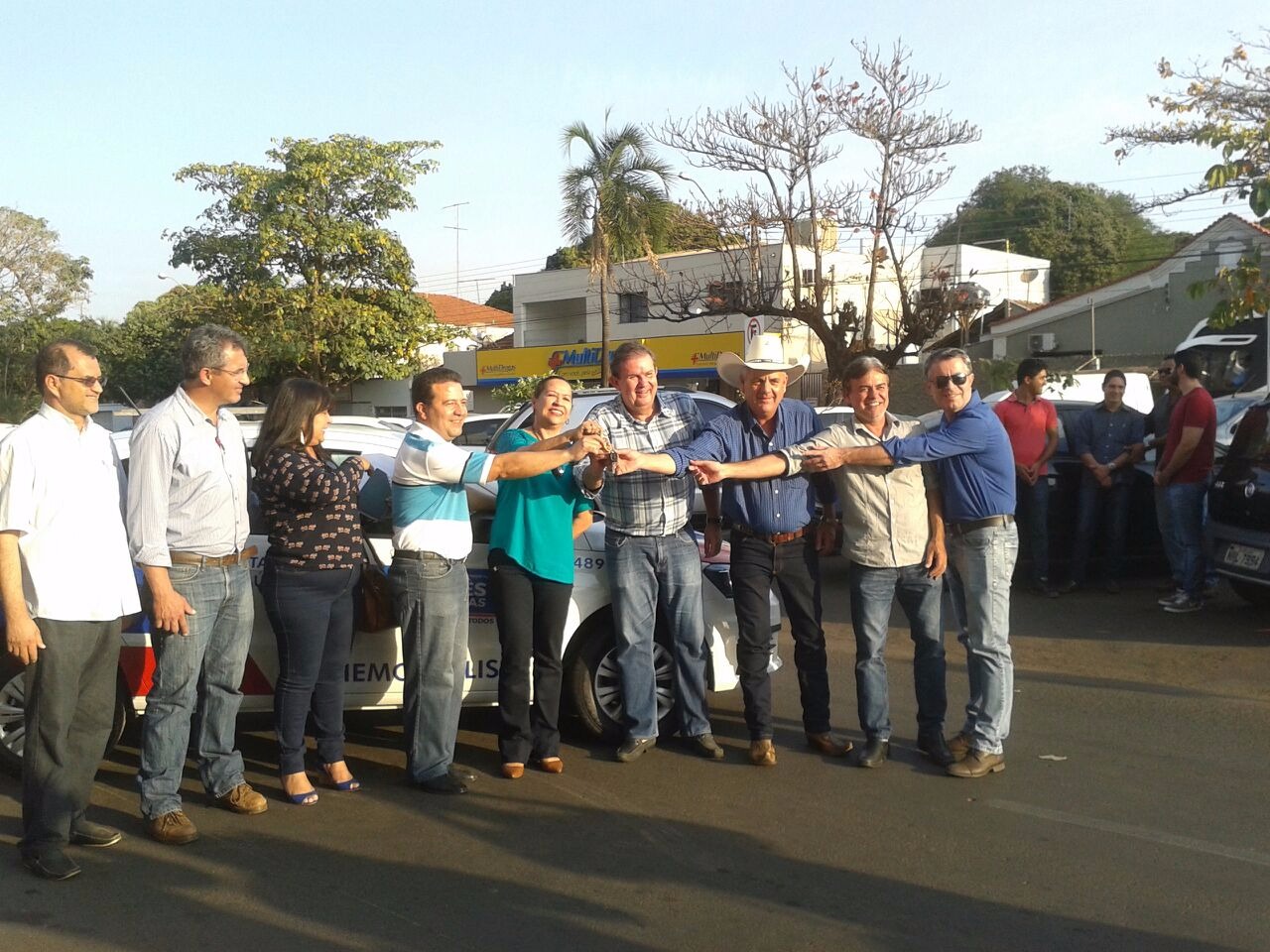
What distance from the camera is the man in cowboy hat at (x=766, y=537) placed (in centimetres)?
586

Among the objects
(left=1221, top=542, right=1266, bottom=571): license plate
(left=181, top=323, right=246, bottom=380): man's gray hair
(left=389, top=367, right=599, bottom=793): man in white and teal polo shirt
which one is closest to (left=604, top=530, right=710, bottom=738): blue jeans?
(left=389, top=367, right=599, bottom=793): man in white and teal polo shirt

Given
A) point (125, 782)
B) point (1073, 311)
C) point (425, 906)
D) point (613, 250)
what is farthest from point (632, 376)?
point (1073, 311)

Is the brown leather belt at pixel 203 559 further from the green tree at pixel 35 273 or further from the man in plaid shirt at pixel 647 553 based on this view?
the green tree at pixel 35 273

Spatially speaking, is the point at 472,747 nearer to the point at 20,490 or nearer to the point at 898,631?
the point at 20,490

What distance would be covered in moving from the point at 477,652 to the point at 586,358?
110 ft

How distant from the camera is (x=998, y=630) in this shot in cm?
583

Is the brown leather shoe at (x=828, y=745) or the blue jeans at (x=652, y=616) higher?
the blue jeans at (x=652, y=616)

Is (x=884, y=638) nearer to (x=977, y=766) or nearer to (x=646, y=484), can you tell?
(x=977, y=766)

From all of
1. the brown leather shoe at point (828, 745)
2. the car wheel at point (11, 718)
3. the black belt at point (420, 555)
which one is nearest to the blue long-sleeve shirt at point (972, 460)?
the brown leather shoe at point (828, 745)

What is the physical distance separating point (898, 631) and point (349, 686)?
471cm

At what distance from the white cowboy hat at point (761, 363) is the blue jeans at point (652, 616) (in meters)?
0.85

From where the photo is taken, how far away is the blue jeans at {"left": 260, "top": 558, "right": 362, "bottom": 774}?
522cm

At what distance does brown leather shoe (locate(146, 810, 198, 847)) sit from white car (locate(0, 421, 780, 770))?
88cm

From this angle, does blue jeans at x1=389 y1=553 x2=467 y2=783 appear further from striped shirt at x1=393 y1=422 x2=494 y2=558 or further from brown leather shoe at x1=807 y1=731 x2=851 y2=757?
brown leather shoe at x1=807 y1=731 x2=851 y2=757
